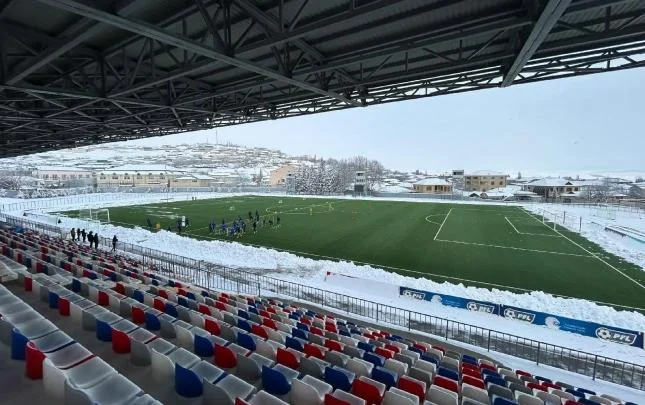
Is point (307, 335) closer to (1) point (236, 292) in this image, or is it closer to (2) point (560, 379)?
(2) point (560, 379)

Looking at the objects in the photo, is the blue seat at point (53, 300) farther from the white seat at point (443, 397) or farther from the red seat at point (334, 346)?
the white seat at point (443, 397)

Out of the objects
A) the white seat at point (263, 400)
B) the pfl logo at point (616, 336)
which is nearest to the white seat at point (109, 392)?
the white seat at point (263, 400)

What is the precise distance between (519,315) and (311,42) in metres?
11.8

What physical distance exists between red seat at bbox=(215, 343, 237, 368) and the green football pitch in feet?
48.1

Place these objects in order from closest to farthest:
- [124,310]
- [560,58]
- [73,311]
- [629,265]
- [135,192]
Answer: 1. [73,311]
2. [124,310]
3. [560,58]
4. [629,265]
5. [135,192]

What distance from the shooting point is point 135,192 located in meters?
72.8

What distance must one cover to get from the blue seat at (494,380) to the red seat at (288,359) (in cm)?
389

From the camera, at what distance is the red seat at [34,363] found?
412 centimetres

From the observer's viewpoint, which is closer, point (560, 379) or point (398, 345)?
point (398, 345)

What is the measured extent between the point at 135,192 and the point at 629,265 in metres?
79.2

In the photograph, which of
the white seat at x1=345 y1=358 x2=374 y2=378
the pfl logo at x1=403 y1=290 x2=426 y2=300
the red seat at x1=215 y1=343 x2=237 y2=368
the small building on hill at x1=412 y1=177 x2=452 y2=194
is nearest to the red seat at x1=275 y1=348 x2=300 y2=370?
the red seat at x1=215 y1=343 x2=237 y2=368

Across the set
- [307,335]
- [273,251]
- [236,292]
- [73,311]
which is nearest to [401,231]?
[273,251]

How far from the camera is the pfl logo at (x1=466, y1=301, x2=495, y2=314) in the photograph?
12876mm

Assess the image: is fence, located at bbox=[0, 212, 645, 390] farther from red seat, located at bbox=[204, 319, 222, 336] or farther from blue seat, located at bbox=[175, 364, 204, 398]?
blue seat, located at bbox=[175, 364, 204, 398]
